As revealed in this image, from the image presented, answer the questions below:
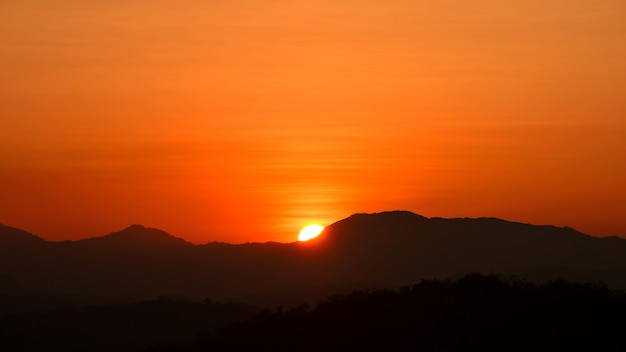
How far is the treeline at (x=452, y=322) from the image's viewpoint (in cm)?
5178

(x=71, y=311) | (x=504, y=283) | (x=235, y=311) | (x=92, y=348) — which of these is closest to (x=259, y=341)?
(x=504, y=283)

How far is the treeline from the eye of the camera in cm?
5178

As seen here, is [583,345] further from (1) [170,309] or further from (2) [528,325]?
(1) [170,309]

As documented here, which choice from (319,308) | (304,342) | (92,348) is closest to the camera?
(304,342)

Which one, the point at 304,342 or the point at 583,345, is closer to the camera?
the point at 583,345

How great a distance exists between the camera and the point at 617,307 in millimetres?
54250

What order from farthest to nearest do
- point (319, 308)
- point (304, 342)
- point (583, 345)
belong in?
point (319, 308), point (304, 342), point (583, 345)

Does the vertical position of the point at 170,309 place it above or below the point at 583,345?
above

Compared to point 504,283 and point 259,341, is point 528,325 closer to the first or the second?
point 504,283

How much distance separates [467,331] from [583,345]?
6.39 meters

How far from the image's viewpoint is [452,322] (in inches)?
2186

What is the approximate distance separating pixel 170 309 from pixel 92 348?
50.5 ft

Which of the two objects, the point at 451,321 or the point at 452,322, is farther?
the point at 451,321

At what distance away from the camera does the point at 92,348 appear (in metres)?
115
